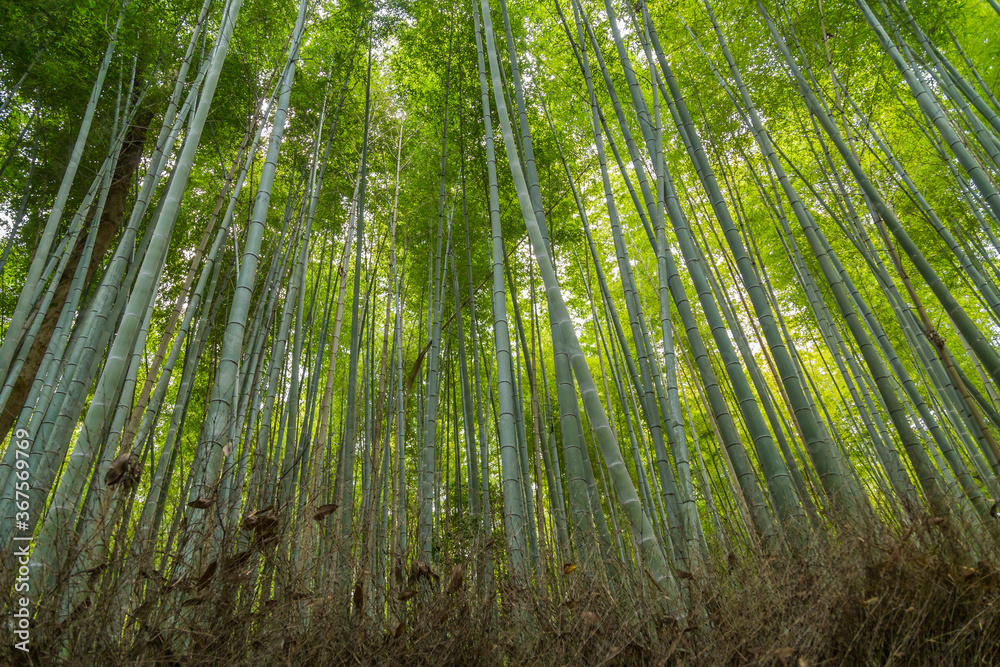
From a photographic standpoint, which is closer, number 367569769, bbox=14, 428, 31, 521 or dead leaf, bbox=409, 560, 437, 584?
number 367569769, bbox=14, 428, 31, 521

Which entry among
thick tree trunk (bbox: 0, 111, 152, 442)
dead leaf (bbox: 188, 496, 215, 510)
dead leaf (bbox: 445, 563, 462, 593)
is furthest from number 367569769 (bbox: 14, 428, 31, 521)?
thick tree trunk (bbox: 0, 111, 152, 442)

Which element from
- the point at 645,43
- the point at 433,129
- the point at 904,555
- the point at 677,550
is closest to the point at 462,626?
the point at 677,550

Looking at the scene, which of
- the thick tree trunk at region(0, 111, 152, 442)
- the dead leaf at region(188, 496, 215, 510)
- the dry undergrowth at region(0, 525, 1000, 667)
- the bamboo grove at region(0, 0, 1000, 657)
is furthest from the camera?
the thick tree trunk at region(0, 111, 152, 442)

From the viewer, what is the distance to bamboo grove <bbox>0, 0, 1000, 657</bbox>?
5.17ft

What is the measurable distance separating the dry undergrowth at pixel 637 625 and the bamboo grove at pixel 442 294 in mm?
33

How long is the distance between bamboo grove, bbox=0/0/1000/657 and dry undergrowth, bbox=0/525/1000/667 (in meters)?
0.03

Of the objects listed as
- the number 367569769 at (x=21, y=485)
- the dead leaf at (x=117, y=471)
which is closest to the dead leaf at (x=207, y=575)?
the dead leaf at (x=117, y=471)

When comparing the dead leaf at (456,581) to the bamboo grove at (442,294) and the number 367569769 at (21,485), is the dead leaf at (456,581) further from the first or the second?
the number 367569769 at (21,485)

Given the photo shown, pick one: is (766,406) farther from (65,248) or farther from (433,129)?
(65,248)

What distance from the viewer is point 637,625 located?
1471mm

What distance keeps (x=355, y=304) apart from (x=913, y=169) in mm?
5782

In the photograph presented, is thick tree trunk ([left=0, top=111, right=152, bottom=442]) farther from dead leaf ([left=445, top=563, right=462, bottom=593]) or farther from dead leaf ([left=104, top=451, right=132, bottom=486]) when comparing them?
dead leaf ([left=445, top=563, right=462, bottom=593])

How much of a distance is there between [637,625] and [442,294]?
10.00 feet

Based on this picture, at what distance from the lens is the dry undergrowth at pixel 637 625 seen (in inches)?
47.2
